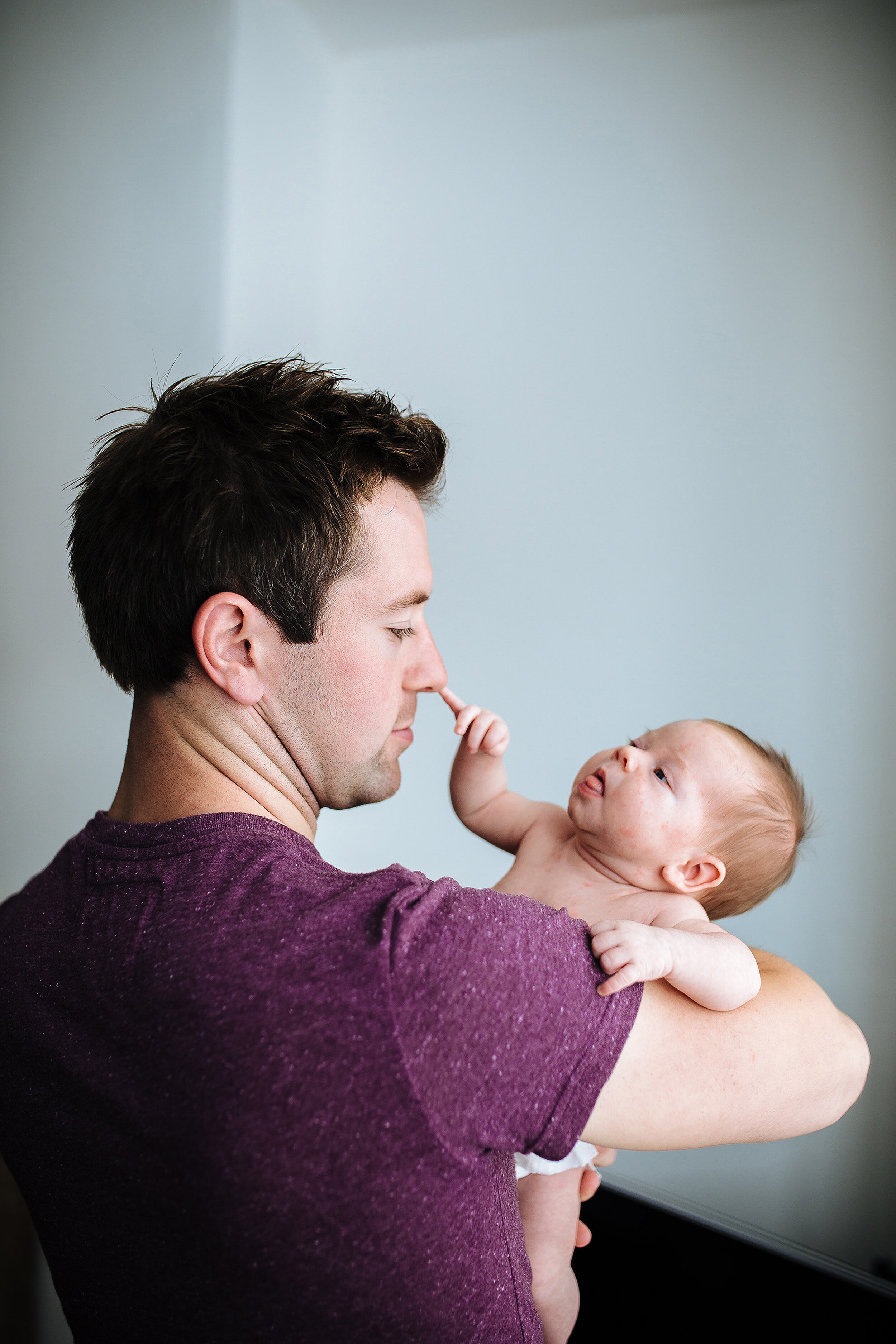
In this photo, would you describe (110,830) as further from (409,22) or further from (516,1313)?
(409,22)

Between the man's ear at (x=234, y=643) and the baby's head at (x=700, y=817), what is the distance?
0.59 metres

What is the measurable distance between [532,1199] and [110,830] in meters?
0.77

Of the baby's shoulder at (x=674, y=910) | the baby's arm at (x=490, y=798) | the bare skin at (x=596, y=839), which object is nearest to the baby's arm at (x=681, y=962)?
the bare skin at (x=596, y=839)

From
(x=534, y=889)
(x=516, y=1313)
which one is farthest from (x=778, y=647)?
(x=516, y=1313)

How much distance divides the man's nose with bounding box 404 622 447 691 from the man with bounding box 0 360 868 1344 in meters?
0.08

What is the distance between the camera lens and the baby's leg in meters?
1.14

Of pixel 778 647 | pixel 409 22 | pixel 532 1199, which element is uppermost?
pixel 409 22

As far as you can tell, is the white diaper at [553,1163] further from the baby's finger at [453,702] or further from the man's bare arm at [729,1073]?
the baby's finger at [453,702]

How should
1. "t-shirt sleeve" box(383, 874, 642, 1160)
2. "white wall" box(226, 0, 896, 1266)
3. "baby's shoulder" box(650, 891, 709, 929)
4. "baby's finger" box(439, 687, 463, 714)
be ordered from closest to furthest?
"t-shirt sleeve" box(383, 874, 642, 1160)
"baby's shoulder" box(650, 891, 709, 929)
"baby's finger" box(439, 687, 463, 714)
"white wall" box(226, 0, 896, 1266)

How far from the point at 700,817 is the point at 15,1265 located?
1.64 meters

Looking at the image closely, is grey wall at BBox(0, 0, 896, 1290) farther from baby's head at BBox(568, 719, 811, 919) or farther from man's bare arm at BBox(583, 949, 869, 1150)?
man's bare arm at BBox(583, 949, 869, 1150)

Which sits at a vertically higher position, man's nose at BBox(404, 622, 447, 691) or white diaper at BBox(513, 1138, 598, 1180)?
man's nose at BBox(404, 622, 447, 691)

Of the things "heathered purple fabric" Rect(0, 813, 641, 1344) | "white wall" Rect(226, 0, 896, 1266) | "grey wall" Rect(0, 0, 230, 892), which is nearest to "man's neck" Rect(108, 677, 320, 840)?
"heathered purple fabric" Rect(0, 813, 641, 1344)

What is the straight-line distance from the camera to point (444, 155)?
7.32 ft
